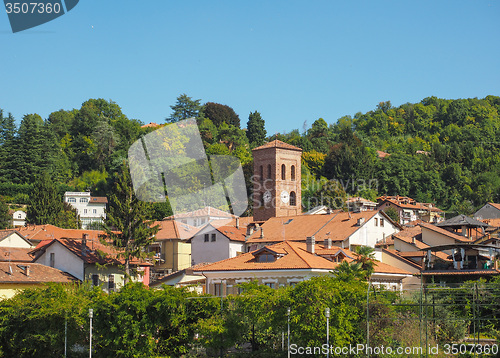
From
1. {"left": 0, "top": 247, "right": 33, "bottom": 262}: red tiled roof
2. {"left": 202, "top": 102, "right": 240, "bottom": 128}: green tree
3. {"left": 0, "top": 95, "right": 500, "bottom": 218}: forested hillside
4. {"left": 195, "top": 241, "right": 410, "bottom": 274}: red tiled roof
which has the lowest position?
{"left": 195, "top": 241, "right": 410, "bottom": 274}: red tiled roof

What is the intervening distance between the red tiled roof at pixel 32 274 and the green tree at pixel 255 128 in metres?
73.8

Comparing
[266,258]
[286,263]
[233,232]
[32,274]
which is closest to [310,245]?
[266,258]

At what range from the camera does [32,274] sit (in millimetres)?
38969

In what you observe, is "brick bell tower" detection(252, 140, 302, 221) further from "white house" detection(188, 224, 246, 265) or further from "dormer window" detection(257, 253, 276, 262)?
"dormer window" detection(257, 253, 276, 262)

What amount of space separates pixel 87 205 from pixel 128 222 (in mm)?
47987

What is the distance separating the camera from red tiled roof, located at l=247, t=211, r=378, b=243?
4938 centimetres

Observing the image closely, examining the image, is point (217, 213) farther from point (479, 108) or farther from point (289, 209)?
point (479, 108)

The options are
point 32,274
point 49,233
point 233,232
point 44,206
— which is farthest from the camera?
point 44,206

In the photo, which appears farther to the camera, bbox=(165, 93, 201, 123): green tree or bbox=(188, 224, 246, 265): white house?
bbox=(165, 93, 201, 123): green tree

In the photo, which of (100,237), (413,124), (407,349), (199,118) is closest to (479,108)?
(413,124)

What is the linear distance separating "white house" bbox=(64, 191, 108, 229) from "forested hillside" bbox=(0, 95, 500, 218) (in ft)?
6.50

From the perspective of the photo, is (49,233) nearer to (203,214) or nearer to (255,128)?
(203,214)

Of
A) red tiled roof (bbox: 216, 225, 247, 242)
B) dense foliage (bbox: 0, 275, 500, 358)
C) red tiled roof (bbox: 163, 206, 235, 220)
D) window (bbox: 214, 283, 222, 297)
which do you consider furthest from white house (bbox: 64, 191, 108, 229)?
dense foliage (bbox: 0, 275, 500, 358)

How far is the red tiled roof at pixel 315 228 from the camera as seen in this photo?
49.4 metres
